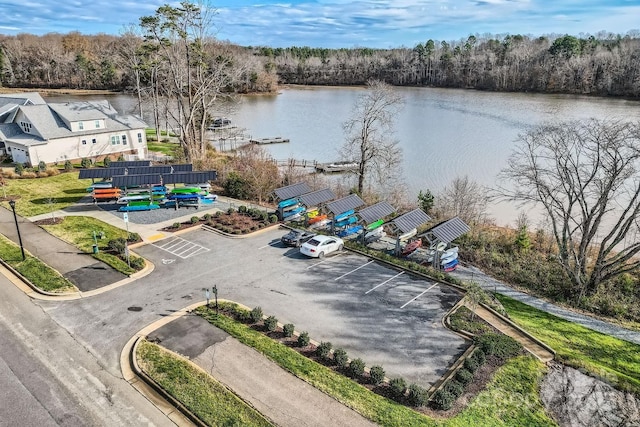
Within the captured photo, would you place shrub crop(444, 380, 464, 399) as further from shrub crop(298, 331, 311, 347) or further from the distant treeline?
the distant treeline

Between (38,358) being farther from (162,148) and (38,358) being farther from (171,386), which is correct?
(162,148)

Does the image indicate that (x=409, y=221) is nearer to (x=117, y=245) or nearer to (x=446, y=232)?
(x=446, y=232)

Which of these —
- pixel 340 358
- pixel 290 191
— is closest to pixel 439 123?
pixel 290 191

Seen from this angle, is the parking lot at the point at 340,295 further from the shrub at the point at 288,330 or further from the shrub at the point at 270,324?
the shrub at the point at 270,324

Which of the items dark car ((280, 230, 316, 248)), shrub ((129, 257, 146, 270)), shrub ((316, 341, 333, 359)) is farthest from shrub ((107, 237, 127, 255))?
shrub ((316, 341, 333, 359))

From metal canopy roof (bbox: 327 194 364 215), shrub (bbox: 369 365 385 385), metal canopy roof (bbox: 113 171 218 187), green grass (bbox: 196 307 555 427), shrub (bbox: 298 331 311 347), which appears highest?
metal canopy roof (bbox: 113 171 218 187)

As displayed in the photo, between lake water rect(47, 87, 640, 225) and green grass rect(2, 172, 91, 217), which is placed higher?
lake water rect(47, 87, 640, 225)

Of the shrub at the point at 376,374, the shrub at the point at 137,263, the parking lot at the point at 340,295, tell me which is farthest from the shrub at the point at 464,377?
the shrub at the point at 137,263
